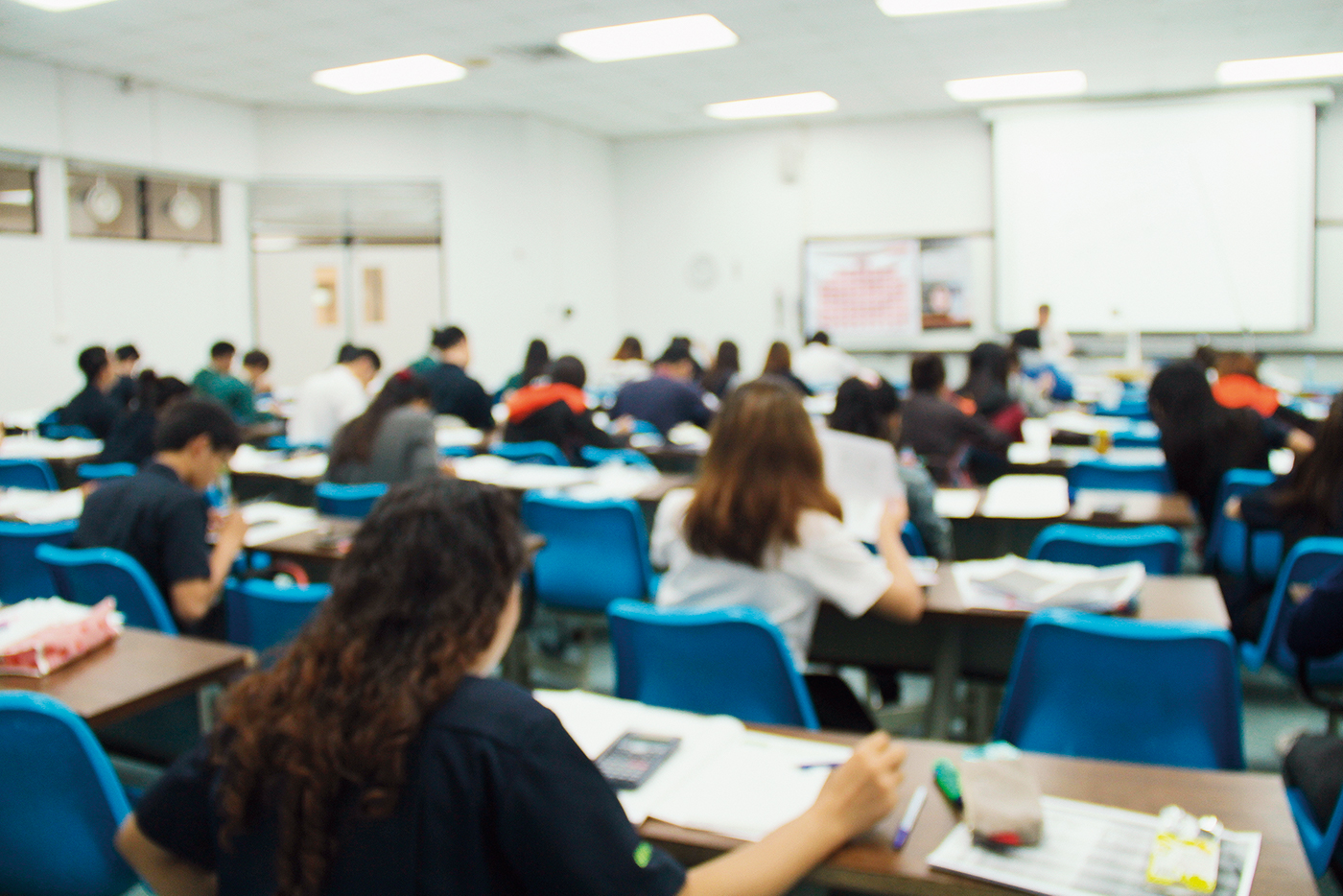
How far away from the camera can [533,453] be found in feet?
18.0

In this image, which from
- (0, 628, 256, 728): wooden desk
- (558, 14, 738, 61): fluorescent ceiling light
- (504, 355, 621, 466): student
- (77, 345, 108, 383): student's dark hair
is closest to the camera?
(0, 628, 256, 728): wooden desk

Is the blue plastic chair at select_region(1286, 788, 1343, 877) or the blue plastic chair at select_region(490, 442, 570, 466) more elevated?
the blue plastic chair at select_region(490, 442, 570, 466)

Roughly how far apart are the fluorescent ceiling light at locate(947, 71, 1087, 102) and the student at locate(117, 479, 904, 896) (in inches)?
366

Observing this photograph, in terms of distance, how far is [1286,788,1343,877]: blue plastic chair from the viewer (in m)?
1.82

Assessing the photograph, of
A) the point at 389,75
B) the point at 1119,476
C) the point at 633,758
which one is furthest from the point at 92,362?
the point at 633,758

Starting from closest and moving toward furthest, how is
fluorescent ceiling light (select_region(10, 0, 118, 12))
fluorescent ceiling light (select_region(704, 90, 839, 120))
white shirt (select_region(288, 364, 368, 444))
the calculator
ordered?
the calculator
white shirt (select_region(288, 364, 368, 444))
fluorescent ceiling light (select_region(10, 0, 118, 12))
fluorescent ceiling light (select_region(704, 90, 839, 120))

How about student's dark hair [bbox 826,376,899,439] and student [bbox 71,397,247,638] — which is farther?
student's dark hair [bbox 826,376,899,439]

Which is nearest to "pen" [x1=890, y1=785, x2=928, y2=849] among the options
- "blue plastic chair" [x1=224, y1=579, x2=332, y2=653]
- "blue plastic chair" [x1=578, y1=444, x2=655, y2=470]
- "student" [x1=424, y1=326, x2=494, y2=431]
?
"blue plastic chair" [x1=224, y1=579, x2=332, y2=653]

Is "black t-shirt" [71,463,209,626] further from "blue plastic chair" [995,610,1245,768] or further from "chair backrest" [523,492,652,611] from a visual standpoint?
"blue plastic chair" [995,610,1245,768]

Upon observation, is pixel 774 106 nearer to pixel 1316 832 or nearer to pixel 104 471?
pixel 104 471

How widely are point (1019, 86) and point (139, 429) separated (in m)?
8.01

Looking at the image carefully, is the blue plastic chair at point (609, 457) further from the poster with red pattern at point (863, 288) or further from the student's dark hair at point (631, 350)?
the poster with red pattern at point (863, 288)

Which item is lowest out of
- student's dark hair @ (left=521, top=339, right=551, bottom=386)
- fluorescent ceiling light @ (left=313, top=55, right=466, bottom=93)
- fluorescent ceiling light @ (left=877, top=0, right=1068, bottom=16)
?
student's dark hair @ (left=521, top=339, right=551, bottom=386)

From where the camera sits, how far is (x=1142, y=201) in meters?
10.3
